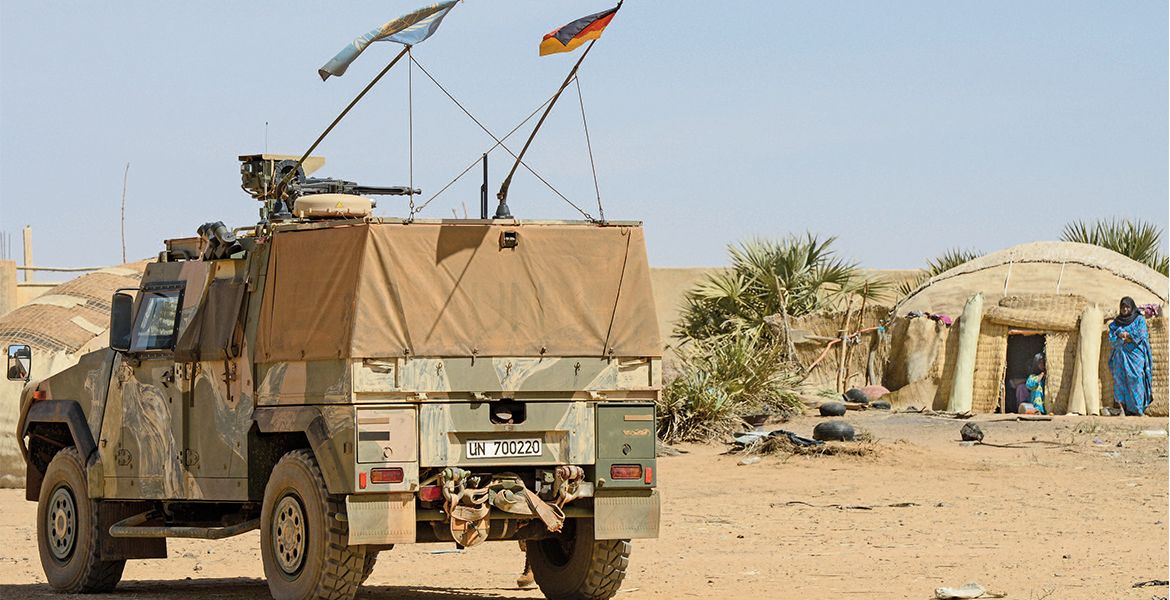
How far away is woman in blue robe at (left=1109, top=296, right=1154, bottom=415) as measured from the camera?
25.7 metres

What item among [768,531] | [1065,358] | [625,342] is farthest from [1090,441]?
[625,342]

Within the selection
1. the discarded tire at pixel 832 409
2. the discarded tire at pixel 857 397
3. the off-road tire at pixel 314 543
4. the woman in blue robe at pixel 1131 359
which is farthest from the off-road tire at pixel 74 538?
the woman in blue robe at pixel 1131 359

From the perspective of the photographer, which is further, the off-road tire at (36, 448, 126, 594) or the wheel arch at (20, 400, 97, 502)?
the wheel arch at (20, 400, 97, 502)

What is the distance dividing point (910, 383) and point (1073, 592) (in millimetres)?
17241

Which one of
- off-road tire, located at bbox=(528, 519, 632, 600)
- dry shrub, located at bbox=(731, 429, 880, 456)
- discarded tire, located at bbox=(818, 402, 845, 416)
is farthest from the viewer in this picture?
discarded tire, located at bbox=(818, 402, 845, 416)

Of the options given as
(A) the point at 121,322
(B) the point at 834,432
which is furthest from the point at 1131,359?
(A) the point at 121,322

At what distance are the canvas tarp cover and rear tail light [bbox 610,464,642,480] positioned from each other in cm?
69

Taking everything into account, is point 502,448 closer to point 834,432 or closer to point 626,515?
point 626,515

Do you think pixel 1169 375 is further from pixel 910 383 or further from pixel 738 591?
pixel 738 591

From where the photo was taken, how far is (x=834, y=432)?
21875 mm

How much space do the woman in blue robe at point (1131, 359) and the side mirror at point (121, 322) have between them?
18.0 meters

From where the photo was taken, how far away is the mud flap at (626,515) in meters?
10.2

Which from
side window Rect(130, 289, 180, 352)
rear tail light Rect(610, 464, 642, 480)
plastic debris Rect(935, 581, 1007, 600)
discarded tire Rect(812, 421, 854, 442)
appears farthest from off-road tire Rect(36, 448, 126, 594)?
discarded tire Rect(812, 421, 854, 442)

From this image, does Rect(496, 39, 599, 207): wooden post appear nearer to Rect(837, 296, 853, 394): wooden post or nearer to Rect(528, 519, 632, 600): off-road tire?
Rect(528, 519, 632, 600): off-road tire
